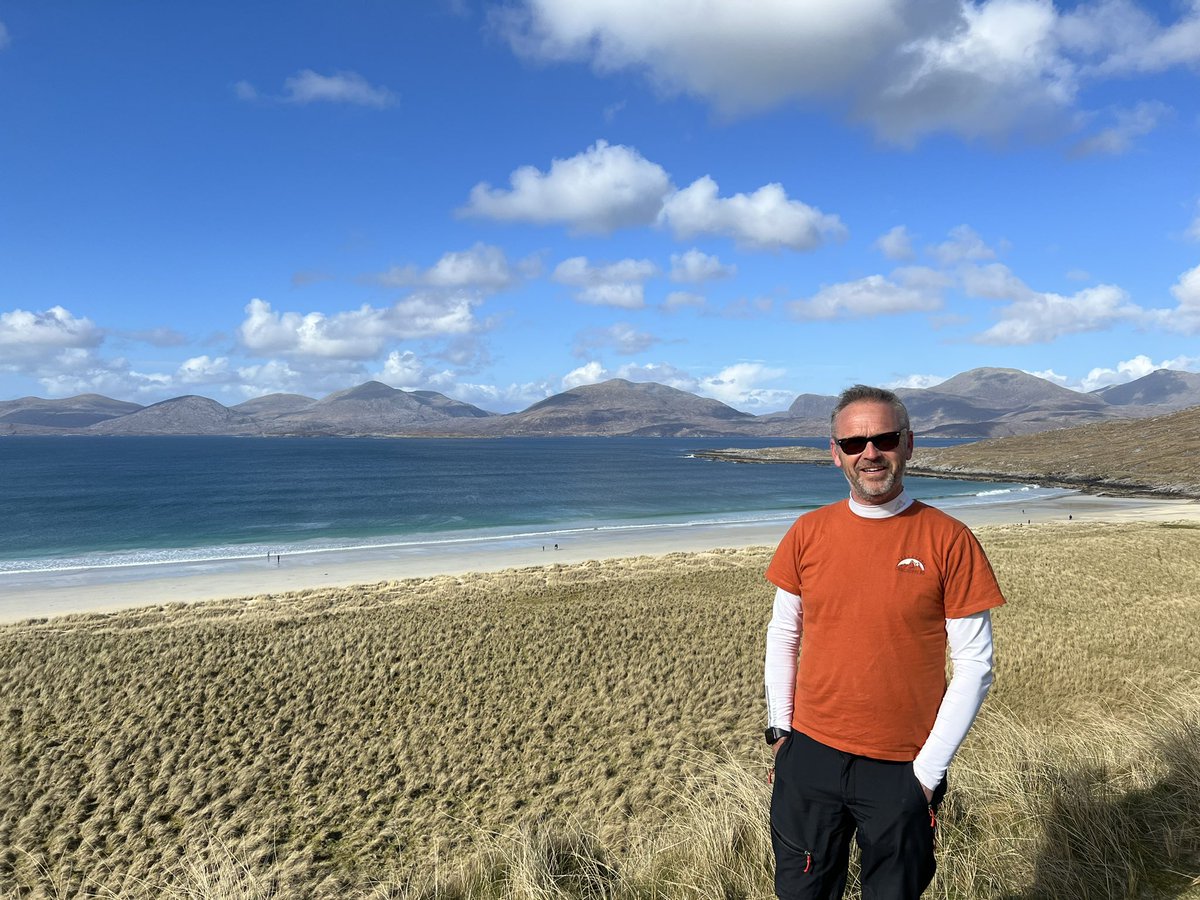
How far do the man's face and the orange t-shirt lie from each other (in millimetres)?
119

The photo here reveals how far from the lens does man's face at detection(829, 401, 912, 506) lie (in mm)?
2863

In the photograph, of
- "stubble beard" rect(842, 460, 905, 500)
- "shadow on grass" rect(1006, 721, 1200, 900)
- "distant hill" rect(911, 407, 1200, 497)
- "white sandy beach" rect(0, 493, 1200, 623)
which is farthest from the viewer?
"distant hill" rect(911, 407, 1200, 497)

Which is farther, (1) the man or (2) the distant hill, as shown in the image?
(2) the distant hill

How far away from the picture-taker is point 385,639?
15094 mm

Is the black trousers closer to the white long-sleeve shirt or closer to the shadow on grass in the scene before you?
the white long-sleeve shirt

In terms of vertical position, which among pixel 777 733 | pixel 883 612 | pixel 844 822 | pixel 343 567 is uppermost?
pixel 883 612

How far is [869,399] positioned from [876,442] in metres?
0.20

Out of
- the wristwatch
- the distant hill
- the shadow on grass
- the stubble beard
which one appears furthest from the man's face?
the distant hill

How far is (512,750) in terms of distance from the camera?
10.8 meters

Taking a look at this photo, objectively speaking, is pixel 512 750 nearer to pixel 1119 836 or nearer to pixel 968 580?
pixel 1119 836

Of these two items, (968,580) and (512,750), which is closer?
(968,580)

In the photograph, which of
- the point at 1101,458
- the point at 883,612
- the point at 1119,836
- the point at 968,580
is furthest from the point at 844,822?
the point at 1101,458

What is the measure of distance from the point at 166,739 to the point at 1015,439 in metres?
115

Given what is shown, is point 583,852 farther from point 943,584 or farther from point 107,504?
point 107,504
